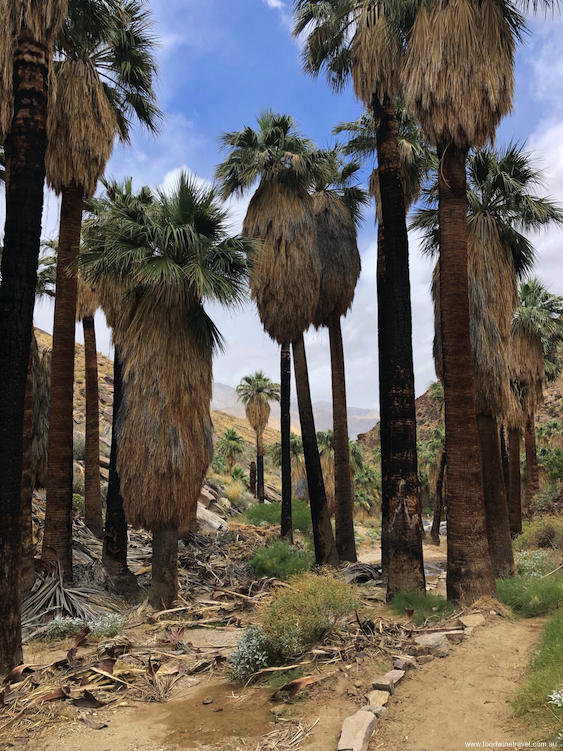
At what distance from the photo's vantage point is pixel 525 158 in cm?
A: 1491

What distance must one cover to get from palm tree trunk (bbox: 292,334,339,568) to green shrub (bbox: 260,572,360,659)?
7.55 meters

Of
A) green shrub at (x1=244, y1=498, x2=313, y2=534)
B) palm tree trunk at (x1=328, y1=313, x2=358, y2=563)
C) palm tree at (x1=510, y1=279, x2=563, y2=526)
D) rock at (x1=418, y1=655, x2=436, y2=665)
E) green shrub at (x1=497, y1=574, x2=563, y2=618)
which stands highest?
palm tree at (x1=510, y1=279, x2=563, y2=526)

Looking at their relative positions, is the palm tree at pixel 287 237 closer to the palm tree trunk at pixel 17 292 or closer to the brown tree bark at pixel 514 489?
the palm tree trunk at pixel 17 292

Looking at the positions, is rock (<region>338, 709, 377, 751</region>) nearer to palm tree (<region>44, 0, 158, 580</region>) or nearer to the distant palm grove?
the distant palm grove

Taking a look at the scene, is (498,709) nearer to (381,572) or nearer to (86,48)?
(381,572)

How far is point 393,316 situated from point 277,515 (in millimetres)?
21037

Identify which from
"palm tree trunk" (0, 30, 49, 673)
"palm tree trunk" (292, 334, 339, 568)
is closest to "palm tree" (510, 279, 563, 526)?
"palm tree trunk" (292, 334, 339, 568)

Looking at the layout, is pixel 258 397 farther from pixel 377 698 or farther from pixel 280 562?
pixel 377 698

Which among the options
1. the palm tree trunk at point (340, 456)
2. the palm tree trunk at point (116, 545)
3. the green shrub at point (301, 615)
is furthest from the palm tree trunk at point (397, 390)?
the palm tree trunk at point (116, 545)

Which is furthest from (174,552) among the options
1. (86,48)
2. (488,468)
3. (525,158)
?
(525,158)

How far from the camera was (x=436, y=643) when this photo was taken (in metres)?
7.43

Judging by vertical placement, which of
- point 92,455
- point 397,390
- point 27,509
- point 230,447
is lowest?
point 27,509

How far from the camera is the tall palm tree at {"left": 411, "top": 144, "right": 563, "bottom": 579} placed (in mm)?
14211

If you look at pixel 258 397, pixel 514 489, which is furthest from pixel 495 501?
pixel 258 397
